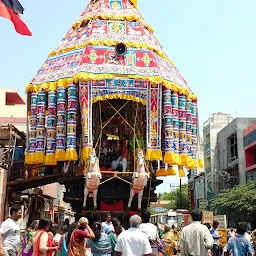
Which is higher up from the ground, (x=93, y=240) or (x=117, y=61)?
(x=117, y=61)

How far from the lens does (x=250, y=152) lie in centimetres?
3734

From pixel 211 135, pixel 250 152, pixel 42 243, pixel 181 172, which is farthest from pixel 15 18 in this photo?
pixel 211 135

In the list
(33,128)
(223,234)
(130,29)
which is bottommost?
(223,234)

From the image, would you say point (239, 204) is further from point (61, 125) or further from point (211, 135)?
point (61, 125)

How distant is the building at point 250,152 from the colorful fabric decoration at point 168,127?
21.6 metres

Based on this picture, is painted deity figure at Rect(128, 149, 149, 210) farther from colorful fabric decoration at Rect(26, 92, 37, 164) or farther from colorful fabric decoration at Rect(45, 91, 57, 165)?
colorful fabric decoration at Rect(26, 92, 37, 164)

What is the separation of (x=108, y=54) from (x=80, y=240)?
9.65 m

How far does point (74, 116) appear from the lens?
15.1m

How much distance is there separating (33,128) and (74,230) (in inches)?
373

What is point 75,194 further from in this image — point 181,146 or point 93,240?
point 93,240

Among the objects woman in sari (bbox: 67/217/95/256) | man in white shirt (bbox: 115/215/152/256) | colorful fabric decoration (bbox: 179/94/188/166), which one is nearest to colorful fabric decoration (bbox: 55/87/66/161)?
colorful fabric decoration (bbox: 179/94/188/166)

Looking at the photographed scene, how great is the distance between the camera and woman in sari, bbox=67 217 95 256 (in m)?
6.87

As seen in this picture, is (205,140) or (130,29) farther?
(205,140)

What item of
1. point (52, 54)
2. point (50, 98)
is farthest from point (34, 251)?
point (52, 54)
